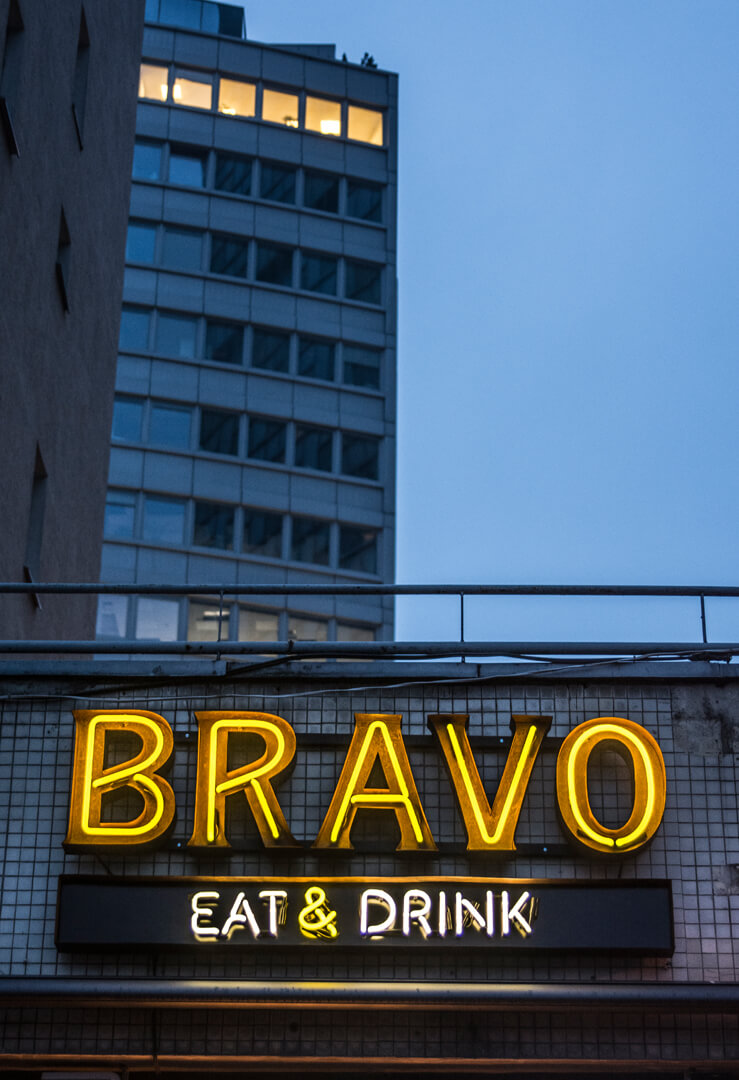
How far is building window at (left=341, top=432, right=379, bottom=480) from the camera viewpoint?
169 feet

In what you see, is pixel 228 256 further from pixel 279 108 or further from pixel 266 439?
pixel 266 439

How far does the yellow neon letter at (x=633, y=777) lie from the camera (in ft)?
37.9

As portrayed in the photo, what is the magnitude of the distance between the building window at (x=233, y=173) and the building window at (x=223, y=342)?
5.43m

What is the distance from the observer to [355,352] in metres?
52.8

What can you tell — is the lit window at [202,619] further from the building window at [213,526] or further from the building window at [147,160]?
the building window at [147,160]

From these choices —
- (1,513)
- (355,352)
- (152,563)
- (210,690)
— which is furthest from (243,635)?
(210,690)

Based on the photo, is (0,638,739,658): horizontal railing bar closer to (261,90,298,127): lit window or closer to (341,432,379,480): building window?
(341,432,379,480): building window

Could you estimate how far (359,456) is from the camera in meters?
51.8

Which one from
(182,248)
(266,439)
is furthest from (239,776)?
(182,248)

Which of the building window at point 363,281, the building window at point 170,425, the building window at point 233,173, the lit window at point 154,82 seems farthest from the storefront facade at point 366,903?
the lit window at point 154,82

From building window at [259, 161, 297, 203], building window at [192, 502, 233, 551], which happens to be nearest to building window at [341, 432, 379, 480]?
building window at [192, 502, 233, 551]

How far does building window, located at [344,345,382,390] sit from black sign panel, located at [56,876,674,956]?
136 ft

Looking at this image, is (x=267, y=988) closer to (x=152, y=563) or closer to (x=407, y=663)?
(x=407, y=663)

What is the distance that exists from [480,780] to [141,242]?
42187 mm
